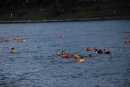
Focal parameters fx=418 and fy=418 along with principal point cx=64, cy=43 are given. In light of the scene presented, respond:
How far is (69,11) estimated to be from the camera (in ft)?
570

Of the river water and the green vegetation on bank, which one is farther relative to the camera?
the green vegetation on bank

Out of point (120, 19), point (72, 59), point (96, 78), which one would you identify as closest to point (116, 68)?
point (96, 78)

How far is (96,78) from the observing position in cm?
4788

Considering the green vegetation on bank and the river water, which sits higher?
the river water

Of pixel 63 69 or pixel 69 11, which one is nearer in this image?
pixel 63 69

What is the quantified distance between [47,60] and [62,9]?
113 meters

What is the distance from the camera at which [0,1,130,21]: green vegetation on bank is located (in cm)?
16300

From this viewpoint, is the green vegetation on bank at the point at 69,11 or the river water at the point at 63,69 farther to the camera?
the green vegetation on bank at the point at 69,11

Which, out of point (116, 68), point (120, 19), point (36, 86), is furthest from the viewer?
point (120, 19)

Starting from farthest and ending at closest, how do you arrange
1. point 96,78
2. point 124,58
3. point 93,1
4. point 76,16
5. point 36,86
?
1. point 93,1
2. point 76,16
3. point 124,58
4. point 96,78
5. point 36,86

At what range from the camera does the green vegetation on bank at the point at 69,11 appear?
163m

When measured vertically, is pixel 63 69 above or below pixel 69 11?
above

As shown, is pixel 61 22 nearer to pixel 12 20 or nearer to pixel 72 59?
pixel 12 20

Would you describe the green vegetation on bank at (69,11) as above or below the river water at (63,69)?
below
